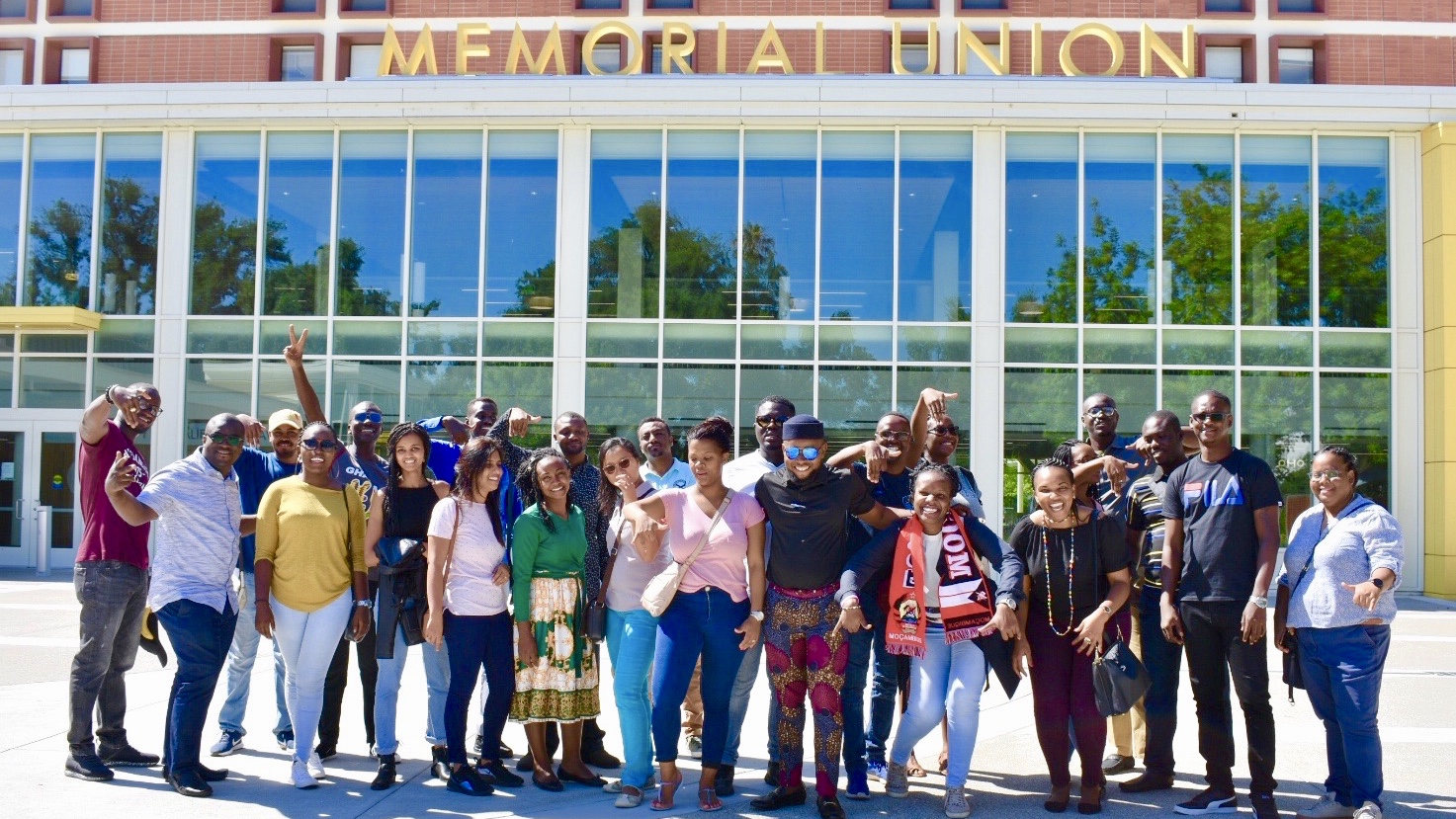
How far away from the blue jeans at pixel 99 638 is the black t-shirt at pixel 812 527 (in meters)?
3.33

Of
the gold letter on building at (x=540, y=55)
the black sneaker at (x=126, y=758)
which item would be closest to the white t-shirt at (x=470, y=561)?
the black sneaker at (x=126, y=758)

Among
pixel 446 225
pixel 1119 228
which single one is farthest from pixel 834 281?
pixel 446 225

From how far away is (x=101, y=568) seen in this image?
5840mm

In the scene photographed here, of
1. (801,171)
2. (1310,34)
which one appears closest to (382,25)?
(801,171)

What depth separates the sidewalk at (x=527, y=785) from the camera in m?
5.39

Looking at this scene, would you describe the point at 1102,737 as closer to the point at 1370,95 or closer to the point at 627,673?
the point at 627,673

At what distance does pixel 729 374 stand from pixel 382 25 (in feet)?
33.7

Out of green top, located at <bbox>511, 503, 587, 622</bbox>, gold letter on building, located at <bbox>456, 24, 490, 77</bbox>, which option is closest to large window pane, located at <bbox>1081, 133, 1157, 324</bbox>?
gold letter on building, located at <bbox>456, 24, 490, 77</bbox>

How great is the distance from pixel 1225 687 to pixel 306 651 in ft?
14.8

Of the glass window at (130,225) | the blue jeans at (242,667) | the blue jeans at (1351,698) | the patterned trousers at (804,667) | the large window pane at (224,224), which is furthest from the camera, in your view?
the glass window at (130,225)

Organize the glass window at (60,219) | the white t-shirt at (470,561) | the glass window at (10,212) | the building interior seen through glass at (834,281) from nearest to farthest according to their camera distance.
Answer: the white t-shirt at (470,561)
the building interior seen through glass at (834,281)
the glass window at (60,219)
the glass window at (10,212)

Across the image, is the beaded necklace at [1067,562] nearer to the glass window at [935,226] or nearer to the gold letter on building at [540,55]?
the glass window at [935,226]

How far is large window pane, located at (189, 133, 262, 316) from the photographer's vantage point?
16.5 meters

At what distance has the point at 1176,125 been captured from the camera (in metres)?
15.8
